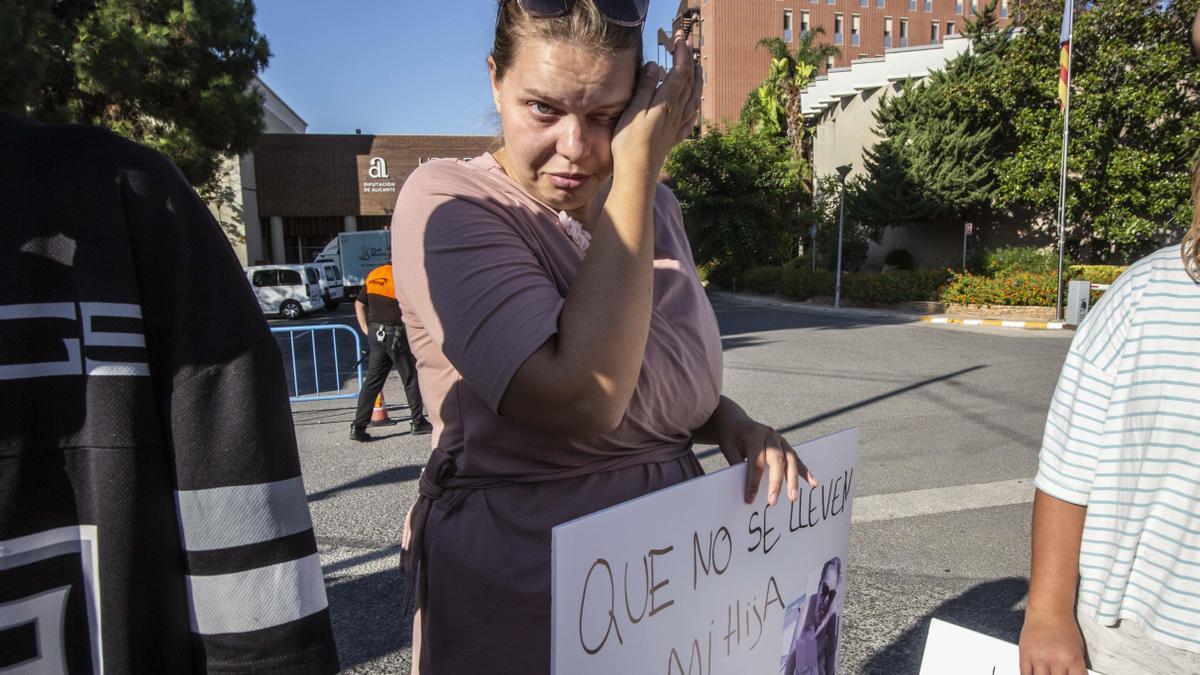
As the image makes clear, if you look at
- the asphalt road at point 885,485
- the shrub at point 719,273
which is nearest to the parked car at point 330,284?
the shrub at point 719,273

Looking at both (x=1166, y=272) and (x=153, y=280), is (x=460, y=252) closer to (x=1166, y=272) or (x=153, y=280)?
(x=153, y=280)

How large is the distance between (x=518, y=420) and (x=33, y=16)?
1546cm

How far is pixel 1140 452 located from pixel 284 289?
26.0 metres

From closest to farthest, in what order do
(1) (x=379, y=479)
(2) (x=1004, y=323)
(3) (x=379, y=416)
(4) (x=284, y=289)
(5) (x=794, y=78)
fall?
(1) (x=379, y=479), (3) (x=379, y=416), (2) (x=1004, y=323), (4) (x=284, y=289), (5) (x=794, y=78)

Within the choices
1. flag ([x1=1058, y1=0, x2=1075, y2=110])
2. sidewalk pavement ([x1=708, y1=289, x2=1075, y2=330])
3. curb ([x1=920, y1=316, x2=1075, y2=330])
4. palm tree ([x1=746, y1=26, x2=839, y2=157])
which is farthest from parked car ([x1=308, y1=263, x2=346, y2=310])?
flag ([x1=1058, y1=0, x2=1075, y2=110])

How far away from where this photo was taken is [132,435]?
90 cm

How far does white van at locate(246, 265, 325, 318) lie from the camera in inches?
973

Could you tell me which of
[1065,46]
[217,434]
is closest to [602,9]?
[217,434]

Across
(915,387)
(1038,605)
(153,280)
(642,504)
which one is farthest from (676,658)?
(915,387)

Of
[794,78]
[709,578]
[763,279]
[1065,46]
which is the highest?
[794,78]

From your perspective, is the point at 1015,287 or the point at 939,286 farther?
the point at 939,286

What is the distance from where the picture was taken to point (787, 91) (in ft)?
125

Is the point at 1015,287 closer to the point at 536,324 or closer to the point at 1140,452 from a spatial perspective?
the point at 1140,452

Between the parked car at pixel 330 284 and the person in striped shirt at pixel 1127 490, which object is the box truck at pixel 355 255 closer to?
the parked car at pixel 330 284
